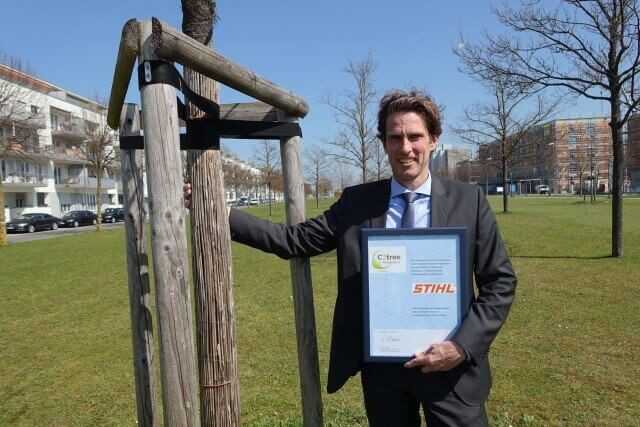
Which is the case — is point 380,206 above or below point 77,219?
above

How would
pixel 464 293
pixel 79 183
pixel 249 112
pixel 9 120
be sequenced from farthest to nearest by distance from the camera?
pixel 79 183, pixel 9 120, pixel 249 112, pixel 464 293

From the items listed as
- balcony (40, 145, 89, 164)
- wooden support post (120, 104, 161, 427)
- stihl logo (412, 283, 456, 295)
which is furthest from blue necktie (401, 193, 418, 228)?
balcony (40, 145, 89, 164)

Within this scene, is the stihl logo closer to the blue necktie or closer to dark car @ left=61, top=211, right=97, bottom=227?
the blue necktie

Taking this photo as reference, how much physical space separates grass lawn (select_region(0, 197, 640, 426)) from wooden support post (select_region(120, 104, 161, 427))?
1227 mm

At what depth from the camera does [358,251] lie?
2217mm

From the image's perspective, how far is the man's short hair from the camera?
2143 mm

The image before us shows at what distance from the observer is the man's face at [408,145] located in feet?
7.01

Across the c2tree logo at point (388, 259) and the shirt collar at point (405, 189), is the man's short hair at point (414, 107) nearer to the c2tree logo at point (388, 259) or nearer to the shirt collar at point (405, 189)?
the shirt collar at point (405, 189)

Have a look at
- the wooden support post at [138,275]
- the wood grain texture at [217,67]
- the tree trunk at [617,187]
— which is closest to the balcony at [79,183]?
the tree trunk at [617,187]

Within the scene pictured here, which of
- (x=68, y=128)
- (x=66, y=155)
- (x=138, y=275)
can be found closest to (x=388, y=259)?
(x=138, y=275)

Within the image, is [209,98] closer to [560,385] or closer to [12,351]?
[560,385]

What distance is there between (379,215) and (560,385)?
10.6ft

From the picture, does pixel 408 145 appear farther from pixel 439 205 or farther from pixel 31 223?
pixel 31 223

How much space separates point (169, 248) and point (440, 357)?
1.23m
